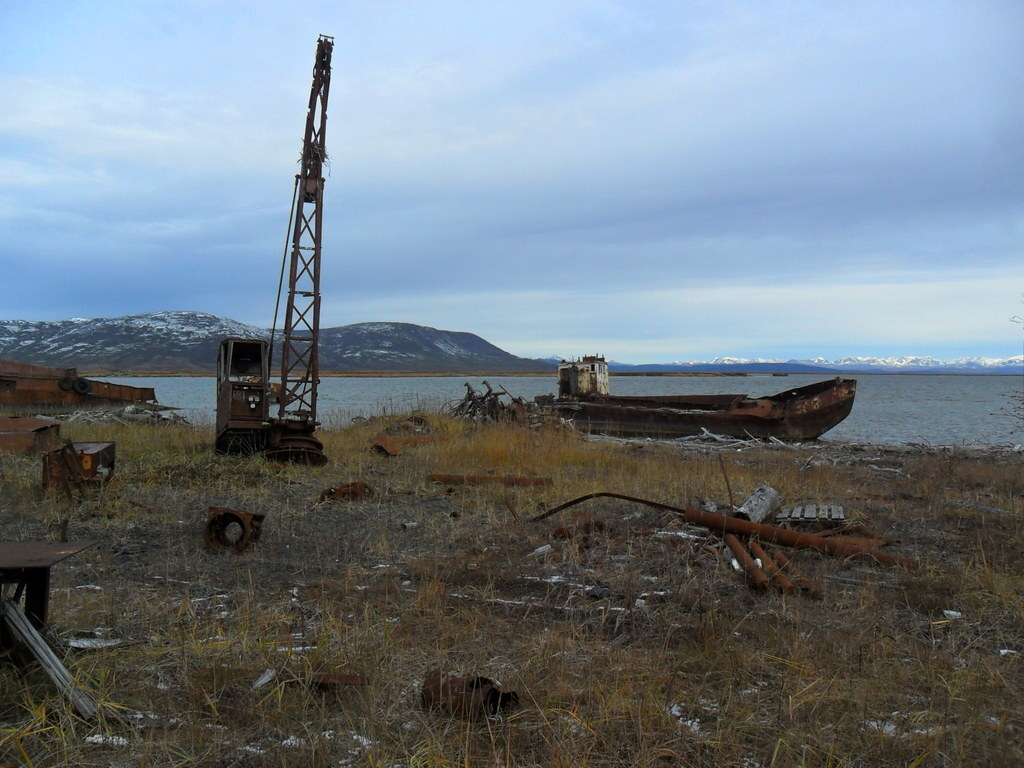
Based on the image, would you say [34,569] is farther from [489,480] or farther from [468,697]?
[489,480]

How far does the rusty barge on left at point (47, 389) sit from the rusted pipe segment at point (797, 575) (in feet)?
76.4

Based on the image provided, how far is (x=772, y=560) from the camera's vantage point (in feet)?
17.5

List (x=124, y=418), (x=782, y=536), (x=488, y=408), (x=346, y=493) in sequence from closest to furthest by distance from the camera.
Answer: (x=782, y=536)
(x=346, y=493)
(x=488, y=408)
(x=124, y=418)

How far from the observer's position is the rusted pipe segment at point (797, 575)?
4680 mm

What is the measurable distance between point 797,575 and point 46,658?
431 cm

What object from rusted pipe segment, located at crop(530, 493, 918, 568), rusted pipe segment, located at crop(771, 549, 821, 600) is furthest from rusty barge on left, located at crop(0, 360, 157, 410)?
rusted pipe segment, located at crop(771, 549, 821, 600)

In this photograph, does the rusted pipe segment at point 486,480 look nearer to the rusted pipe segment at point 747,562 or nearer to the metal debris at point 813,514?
the metal debris at point 813,514

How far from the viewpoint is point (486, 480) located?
935cm

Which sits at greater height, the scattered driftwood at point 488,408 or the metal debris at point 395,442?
the scattered driftwood at point 488,408

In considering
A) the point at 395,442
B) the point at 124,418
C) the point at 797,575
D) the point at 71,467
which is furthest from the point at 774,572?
the point at 124,418

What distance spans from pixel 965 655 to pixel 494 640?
2410 mm

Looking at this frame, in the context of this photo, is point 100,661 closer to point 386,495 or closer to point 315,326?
point 386,495

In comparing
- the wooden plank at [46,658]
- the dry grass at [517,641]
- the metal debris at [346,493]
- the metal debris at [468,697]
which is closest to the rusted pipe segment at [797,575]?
the dry grass at [517,641]

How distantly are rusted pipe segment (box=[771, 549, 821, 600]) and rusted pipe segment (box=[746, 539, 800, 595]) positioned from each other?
0.06 meters
